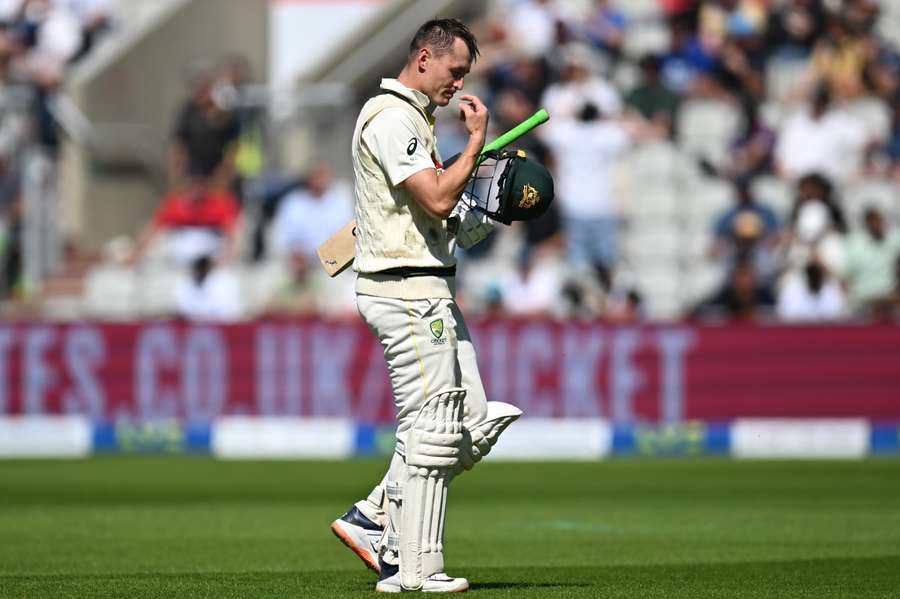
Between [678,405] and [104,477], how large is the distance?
5.17 m

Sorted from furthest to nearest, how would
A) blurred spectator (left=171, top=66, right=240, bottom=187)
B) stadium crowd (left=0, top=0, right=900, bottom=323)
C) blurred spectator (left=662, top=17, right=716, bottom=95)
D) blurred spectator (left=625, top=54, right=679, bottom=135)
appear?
blurred spectator (left=171, top=66, right=240, bottom=187) → blurred spectator (left=662, top=17, right=716, bottom=95) → blurred spectator (left=625, top=54, right=679, bottom=135) → stadium crowd (left=0, top=0, right=900, bottom=323)

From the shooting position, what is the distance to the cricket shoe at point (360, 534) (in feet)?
22.6

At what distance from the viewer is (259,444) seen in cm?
1627

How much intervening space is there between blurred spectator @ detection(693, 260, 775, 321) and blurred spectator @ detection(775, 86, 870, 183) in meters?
1.52

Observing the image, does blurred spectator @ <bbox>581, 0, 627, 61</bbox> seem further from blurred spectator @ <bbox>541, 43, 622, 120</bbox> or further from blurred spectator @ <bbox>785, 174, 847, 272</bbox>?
blurred spectator @ <bbox>785, 174, 847, 272</bbox>

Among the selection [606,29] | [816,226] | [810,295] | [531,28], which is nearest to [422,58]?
[810,295]

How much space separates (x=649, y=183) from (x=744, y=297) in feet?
6.94

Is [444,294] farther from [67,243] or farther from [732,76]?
[67,243]

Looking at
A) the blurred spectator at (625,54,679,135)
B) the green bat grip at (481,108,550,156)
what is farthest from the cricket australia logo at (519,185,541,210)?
the blurred spectator at (625,54,679,135)

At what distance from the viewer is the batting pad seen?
6.49m

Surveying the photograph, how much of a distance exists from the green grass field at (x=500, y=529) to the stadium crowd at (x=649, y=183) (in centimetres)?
219

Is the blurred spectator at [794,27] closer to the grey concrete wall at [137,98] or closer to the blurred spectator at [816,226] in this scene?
the blurred spectator at [816,226]

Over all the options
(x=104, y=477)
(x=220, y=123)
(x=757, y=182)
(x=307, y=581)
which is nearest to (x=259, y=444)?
(x=104, y=477)

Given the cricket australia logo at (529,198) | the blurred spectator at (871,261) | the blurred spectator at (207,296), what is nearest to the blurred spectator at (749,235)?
the blurred spectator at (871,261)
